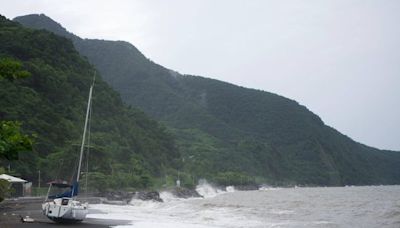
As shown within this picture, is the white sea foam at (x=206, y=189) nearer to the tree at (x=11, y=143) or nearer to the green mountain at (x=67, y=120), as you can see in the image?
the green mountain at (x=67, y=120)

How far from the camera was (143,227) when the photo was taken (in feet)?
88.5

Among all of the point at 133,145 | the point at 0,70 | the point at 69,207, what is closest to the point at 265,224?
the point at 69,207

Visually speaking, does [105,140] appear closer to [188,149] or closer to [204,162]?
[204,162]

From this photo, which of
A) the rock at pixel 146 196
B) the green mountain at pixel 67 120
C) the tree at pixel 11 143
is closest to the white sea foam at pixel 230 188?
the green mountain at pixel 67 120

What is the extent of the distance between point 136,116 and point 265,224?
362 feet

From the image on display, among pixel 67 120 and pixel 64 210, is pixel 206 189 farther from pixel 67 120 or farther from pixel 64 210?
pixel 64 210

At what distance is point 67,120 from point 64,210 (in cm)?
6251

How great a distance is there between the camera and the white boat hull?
1053 inches

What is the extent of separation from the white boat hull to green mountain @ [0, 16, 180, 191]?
63.3ft

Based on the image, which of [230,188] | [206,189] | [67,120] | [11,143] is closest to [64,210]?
[11,143]

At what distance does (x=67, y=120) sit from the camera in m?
86.9

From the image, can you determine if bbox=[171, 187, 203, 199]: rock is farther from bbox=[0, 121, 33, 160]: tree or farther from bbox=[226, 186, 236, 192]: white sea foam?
Answer: bbox=[0, 121, 33, 160]: tree

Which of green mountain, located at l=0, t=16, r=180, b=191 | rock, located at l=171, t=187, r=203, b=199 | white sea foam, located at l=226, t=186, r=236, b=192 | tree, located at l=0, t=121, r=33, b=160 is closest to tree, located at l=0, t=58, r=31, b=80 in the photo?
tree, located at l=0, t=121, r=33, b=160

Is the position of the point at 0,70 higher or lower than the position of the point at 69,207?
higher
